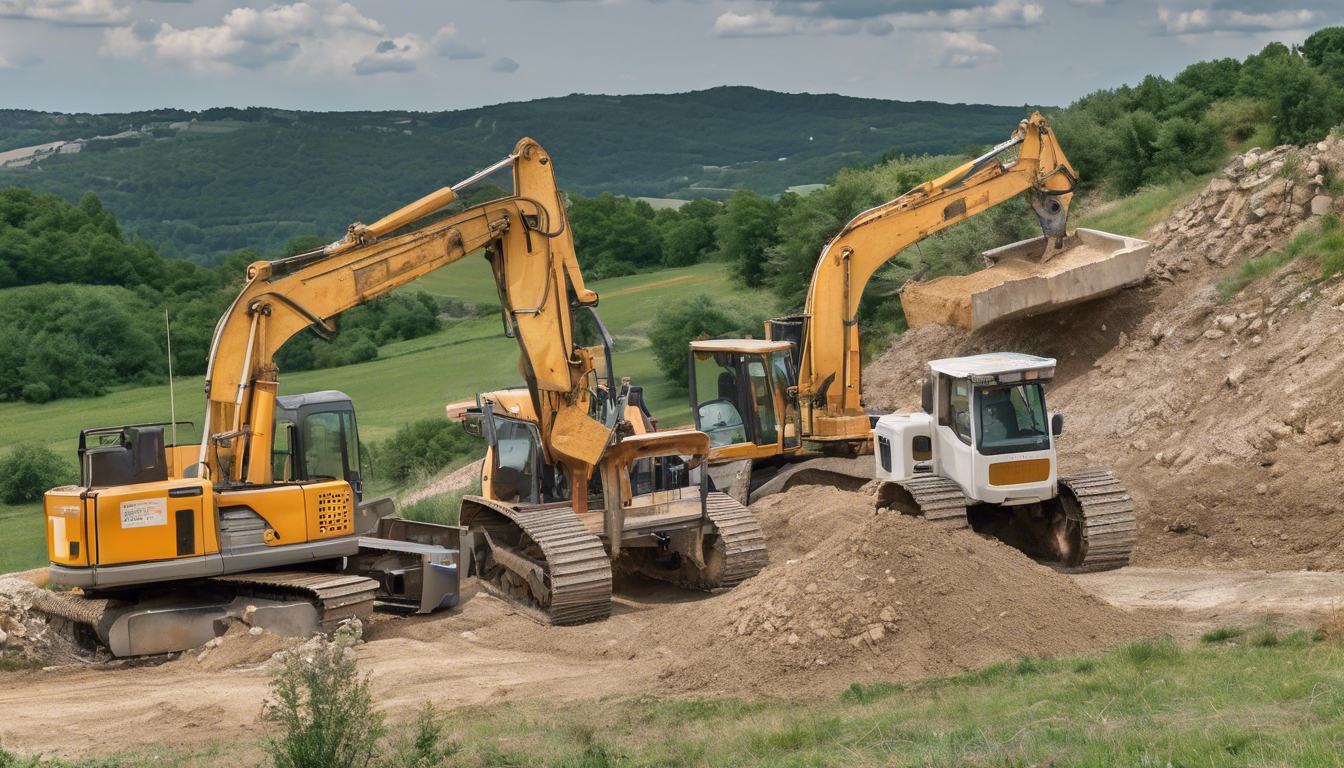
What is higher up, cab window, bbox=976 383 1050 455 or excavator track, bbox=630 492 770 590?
cab window, bbox=976 383 1050 455

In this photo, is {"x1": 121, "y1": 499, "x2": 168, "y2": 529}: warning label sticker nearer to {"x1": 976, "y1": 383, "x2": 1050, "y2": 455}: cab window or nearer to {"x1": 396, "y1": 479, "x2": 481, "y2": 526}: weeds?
{"x1": 976, "y1": 383, "x2": 1050, "y2": 455}: cab window

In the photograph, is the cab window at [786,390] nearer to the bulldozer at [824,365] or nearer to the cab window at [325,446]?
the bulldozer at [824,365]

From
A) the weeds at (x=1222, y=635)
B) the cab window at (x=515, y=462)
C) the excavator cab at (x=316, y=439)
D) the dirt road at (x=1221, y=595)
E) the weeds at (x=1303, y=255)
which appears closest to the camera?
the weeds at (x=1222, y=635)

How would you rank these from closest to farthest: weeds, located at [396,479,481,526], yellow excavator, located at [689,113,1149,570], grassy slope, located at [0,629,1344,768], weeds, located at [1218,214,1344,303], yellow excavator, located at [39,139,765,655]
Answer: grassy slope, located at [0,629,1344,768] < yellow excavator, located at [39,139,765,655] < yellow excavator, located at [689,113,1149,570] < weeds, located at [1218,214,1344,303] < weeds, located at [396,479,481,526]

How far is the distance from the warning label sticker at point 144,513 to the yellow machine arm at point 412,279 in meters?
0.56

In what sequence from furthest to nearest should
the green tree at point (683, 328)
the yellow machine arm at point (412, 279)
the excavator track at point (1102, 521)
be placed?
the green tree at point (683, 328), the excavator track at point (1102, 521), the yellow machine arm at point (412, 279)

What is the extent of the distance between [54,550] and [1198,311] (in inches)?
586

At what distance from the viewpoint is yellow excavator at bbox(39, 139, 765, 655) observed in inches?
420

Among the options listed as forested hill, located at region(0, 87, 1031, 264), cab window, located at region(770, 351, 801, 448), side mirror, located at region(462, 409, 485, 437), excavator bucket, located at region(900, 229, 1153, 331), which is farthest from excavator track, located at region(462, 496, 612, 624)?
forested hill, located at region(0, 87, 1031, 264)

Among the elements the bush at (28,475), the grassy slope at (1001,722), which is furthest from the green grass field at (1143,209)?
the bush at (28,475)

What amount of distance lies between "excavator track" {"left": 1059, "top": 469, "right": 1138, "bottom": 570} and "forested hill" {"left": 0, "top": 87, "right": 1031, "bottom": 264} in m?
90.8

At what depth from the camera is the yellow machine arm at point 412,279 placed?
11109 millimetres

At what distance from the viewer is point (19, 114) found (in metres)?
141

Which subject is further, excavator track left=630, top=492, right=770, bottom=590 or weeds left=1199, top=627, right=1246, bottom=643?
excavator track left=630, top=492, right=770, bottom=590
